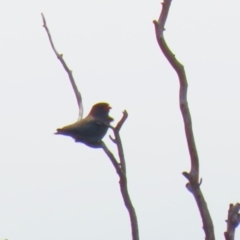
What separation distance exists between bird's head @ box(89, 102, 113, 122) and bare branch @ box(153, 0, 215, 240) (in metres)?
5.79

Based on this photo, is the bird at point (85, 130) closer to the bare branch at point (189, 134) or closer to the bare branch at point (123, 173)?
the bare branch at point (123, 173)

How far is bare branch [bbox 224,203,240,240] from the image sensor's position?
147 inches

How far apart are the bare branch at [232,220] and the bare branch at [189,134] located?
4.1 inches

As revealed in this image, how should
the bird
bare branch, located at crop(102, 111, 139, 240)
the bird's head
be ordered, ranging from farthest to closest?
the bird's head, the bird, bare branch, located at crop(102, 111, 139, 240)

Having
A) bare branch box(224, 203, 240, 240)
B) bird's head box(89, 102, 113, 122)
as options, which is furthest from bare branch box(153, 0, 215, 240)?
bird's head box(89, 102, 113, 122)

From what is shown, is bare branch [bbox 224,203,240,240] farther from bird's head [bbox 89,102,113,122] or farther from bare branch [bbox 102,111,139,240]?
bird's head [bbox 89,102,113,122]

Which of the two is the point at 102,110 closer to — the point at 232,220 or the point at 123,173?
the point at 123,173

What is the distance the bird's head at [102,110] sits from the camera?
10.3 meters

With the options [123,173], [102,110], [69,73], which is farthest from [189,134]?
[102,110]

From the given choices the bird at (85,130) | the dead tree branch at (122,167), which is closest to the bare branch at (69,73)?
the dead tree branch at (122,167)

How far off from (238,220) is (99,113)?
21.8ft

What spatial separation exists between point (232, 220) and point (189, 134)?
1.71 feet

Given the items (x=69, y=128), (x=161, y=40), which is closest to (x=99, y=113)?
(x=69, y=128)

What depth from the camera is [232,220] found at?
3.89m
